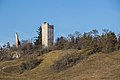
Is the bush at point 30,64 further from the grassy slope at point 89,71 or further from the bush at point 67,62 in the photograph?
the bush at point 67,62

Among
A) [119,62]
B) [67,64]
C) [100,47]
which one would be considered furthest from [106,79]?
[100,47]

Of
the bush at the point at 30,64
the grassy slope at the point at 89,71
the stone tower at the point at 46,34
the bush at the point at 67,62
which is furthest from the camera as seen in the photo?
the stone tower at the point at 46,34

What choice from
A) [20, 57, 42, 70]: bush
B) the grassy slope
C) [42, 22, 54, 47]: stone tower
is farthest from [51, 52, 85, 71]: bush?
[42, 22, 54, 47]: stone tower

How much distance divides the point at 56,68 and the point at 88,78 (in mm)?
15003

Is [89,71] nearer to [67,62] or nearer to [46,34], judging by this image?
[67,62]

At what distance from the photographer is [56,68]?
41.3 m

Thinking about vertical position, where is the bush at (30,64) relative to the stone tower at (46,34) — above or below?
below

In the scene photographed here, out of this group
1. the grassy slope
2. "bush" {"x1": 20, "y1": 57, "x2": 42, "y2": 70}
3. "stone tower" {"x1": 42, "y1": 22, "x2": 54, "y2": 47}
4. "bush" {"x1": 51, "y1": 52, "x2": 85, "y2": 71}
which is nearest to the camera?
the grassy slope

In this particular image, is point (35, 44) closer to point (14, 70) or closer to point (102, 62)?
point (14, 70)

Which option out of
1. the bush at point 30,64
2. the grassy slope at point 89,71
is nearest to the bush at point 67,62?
the grassy slope at point 89,71

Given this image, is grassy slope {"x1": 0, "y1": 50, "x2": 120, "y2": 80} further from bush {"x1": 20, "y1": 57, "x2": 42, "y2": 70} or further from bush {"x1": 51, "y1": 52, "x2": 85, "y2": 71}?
bush {"x1": 51, "y1": 52, "x2": 85, "y2": 71}

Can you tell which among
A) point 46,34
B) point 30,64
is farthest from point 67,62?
point 46,34

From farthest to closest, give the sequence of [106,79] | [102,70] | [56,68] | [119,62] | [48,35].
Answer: [48,35]
[56,68]
[119,62]
[102,70]
[106,79]

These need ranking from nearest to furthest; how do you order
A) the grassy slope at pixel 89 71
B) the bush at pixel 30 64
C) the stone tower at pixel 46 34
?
the grassy slope at pixel 89 71, the bush at pixel 30 64, the stone tower at pixel 46 34
